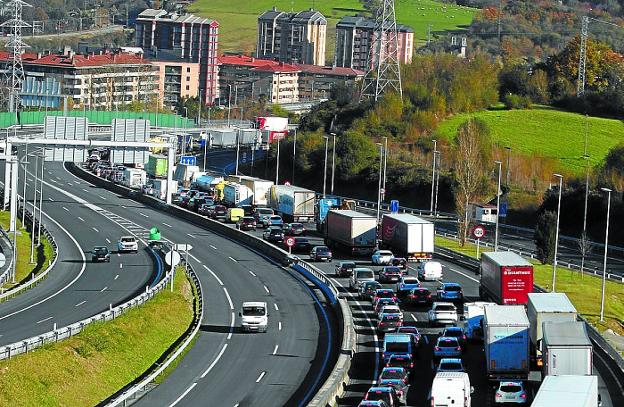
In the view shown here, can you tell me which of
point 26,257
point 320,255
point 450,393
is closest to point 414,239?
point 320,255

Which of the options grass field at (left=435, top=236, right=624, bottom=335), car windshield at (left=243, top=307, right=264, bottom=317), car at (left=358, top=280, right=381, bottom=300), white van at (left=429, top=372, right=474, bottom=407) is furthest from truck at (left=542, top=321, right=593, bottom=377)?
car at (left=358, top=280, right=381, bottom=300)

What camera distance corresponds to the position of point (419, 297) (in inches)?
2596

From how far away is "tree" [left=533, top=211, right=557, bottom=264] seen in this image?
84.6 meters

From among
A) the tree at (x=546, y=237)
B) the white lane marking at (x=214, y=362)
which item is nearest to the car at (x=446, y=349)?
the white lane marking at (x=214, y=362)

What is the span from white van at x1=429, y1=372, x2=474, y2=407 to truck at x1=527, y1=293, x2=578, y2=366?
8.69 metres

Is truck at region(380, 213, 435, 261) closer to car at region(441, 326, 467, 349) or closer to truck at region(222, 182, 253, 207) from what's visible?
car at region(441, 326, 467, 349)

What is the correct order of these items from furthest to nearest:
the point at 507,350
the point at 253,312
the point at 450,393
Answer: the point at 253,312 < the point at 507,350 < the point at 450,393

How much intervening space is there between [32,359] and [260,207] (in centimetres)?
6237

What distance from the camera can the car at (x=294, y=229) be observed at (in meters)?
94.8

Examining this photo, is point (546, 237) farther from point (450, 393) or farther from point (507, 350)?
point (450, 393)

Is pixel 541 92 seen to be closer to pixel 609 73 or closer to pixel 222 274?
pixel 609 73

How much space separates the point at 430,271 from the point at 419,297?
8817 mm

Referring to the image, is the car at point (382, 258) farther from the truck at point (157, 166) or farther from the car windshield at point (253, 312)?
the truck at point (157, 166)

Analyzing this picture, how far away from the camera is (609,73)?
575 feet
